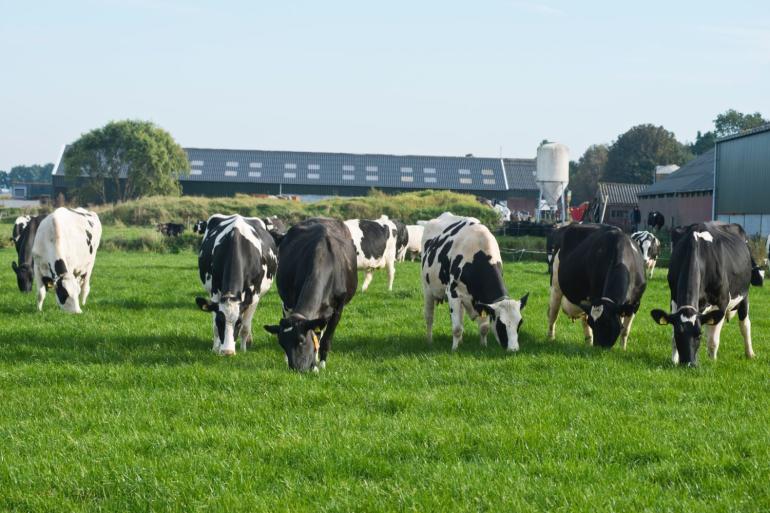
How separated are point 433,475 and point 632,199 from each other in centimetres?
7258

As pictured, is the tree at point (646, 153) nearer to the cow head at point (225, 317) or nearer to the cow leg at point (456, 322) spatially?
the cow leg at point (456, 322)

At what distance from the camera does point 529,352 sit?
38.9 ft

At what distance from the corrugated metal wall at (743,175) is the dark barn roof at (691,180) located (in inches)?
223

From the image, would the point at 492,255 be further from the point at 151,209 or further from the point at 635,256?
the point at 151,209

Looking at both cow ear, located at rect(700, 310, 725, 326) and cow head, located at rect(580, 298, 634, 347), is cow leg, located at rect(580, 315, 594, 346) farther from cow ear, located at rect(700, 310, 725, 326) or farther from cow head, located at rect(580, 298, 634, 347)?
cow ear, located at rect(700, 310, 725, 326)

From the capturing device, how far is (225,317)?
11453mm

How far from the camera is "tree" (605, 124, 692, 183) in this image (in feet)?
319

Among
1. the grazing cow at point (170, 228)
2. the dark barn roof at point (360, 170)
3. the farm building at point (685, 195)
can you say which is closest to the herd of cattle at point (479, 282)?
the grazing cow at point (170, 228)

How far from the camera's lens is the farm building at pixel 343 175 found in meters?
87.9

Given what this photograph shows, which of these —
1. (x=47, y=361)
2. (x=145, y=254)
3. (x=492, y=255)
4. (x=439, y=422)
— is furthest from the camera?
(x=145, y=254)

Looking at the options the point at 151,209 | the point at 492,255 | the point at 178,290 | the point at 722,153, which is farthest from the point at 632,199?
the point at 492,255

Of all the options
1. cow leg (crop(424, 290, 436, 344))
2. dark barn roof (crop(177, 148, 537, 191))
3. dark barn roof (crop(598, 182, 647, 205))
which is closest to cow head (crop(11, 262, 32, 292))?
cow leg (crop(424, 290, 436, 344))

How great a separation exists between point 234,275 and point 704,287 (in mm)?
6266

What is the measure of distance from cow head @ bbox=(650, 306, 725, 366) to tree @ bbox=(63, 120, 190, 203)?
69.6 metres
